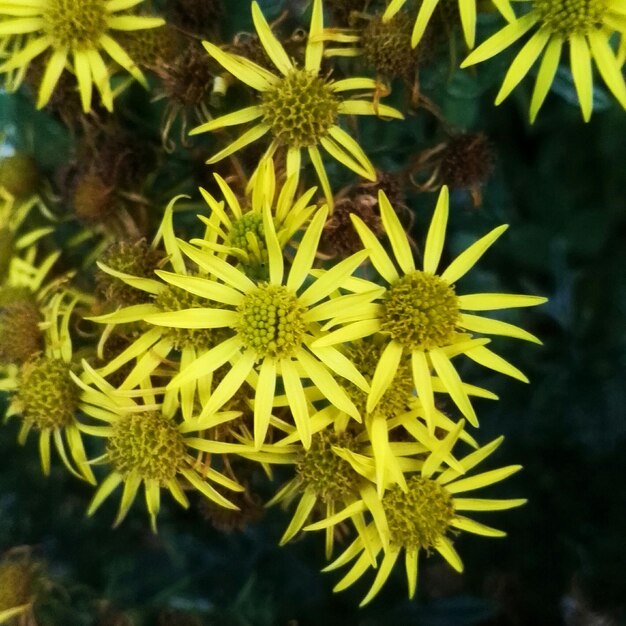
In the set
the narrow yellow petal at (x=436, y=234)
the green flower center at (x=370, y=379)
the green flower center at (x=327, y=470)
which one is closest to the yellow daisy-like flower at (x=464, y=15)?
the narrow yellow petal at (x=436, y=234)

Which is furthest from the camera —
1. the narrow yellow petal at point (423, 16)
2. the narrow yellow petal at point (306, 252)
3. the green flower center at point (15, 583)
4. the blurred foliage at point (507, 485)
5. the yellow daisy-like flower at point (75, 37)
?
the blurred foliage at point (507, 485)

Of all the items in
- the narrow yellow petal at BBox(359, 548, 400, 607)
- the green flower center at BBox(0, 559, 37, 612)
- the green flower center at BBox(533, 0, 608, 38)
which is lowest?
the green flower center at BBox(0, 559, 37, 612)

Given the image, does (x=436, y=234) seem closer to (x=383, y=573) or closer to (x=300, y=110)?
(x=300, y=110)

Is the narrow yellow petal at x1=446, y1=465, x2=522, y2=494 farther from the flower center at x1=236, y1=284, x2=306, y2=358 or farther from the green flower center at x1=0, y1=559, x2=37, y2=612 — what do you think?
the green flower center at x1=0, y1=559, x2=37, y2=612

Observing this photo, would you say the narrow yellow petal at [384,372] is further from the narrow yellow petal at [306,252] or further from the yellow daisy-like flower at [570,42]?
the yellow daisy-like flower at [570,42]

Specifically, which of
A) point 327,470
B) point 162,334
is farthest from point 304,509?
point 162,334

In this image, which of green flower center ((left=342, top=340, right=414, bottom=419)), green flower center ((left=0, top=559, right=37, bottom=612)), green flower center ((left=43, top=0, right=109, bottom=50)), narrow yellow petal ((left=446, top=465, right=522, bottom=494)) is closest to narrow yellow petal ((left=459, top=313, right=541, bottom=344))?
green flower center ((left=342, top=340, right=414, bottom=419))
